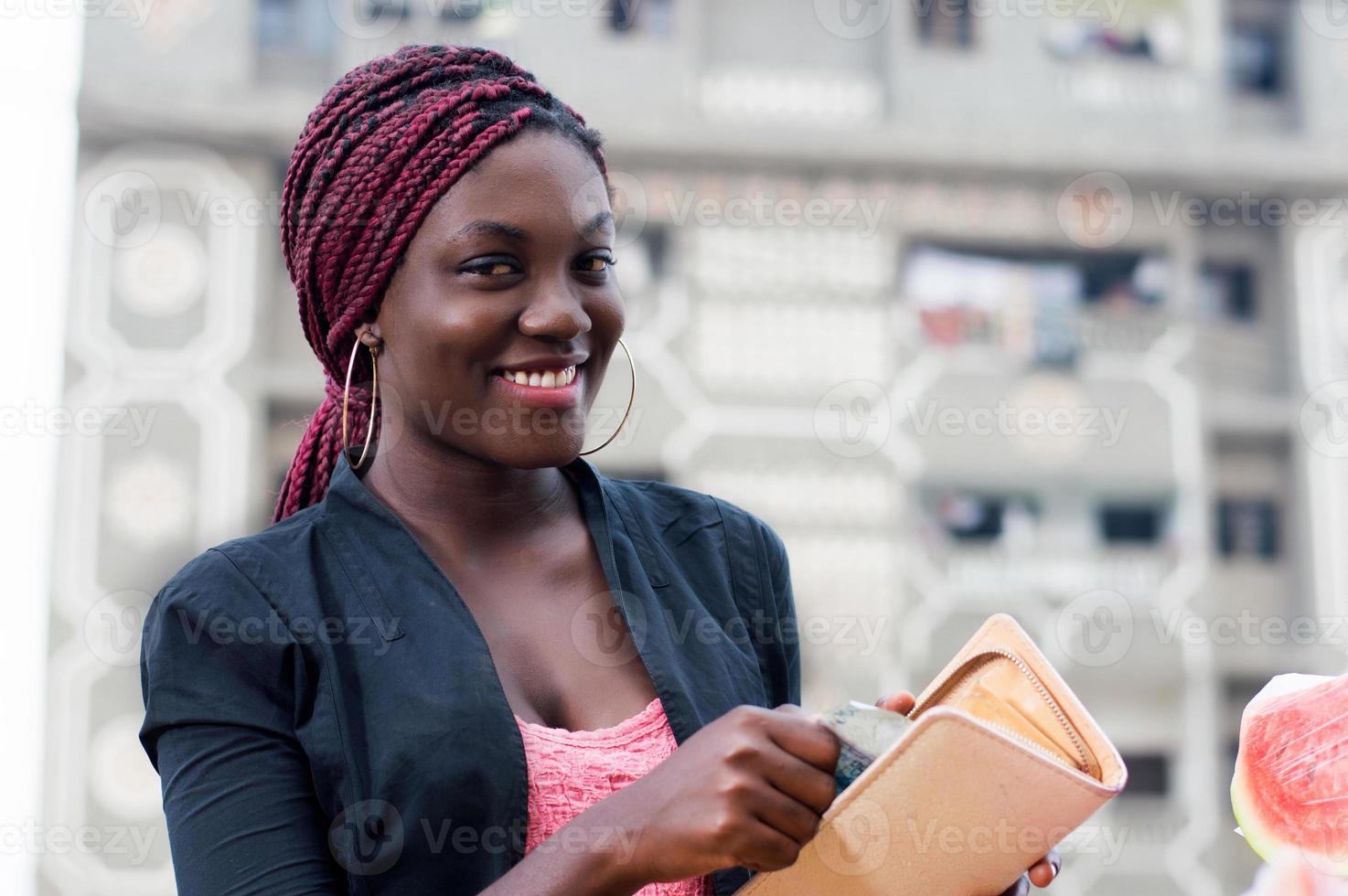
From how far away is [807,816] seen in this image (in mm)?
801

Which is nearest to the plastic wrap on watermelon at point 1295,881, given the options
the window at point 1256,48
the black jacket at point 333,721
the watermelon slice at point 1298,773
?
the watermelon slice at point 1298,773

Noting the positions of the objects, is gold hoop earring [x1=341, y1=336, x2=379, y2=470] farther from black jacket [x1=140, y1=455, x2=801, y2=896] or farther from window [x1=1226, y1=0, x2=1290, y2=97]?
window [x1=1226, y1=0, x2=1290, y2=97]

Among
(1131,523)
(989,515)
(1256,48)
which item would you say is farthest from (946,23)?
(1131,523)

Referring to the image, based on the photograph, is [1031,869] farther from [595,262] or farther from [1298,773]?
[595,262]

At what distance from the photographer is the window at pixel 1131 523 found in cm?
770

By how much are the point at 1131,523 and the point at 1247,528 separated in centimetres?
88

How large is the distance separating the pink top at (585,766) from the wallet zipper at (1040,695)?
207 millimetres

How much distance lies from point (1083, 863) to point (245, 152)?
5811 millimetres

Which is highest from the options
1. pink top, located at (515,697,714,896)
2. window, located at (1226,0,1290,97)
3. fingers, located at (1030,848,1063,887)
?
window, located at (1226,0,1290,97)

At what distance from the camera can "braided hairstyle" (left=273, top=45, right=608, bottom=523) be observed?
1.06 meters

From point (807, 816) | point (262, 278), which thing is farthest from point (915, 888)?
point (262, 278)

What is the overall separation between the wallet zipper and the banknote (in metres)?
0.05

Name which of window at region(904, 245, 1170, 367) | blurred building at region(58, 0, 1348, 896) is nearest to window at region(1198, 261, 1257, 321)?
blurred building at region(58, 0, 1348, 896)

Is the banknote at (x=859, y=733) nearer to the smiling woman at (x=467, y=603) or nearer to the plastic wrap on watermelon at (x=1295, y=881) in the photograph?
the smiling woman at (x=467, y=603)
